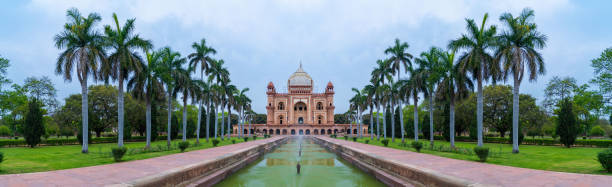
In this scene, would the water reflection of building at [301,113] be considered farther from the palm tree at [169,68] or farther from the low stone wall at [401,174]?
the low stone wall at [401,174]

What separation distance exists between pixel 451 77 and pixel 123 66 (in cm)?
2019

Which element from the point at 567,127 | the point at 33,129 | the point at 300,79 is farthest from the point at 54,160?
the point at 300,79

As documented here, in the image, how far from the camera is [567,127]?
2470 centimetres

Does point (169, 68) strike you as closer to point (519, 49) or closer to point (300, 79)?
point (519, 49)

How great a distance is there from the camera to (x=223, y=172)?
11.5 meters

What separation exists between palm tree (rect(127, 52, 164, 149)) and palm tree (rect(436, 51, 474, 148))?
1888cm

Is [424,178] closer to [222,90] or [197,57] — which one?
[197,57]

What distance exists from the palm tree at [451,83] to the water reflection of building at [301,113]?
63613mm

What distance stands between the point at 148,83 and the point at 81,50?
15.4ft

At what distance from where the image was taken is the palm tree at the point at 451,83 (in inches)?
843

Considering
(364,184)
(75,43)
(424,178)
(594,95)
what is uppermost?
(75,43)

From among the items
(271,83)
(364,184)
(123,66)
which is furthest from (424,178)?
(271,83)

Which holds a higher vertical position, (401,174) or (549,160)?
(401,174)

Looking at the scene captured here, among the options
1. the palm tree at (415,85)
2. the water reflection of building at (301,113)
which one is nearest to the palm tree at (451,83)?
the palm tree at (415,85)
